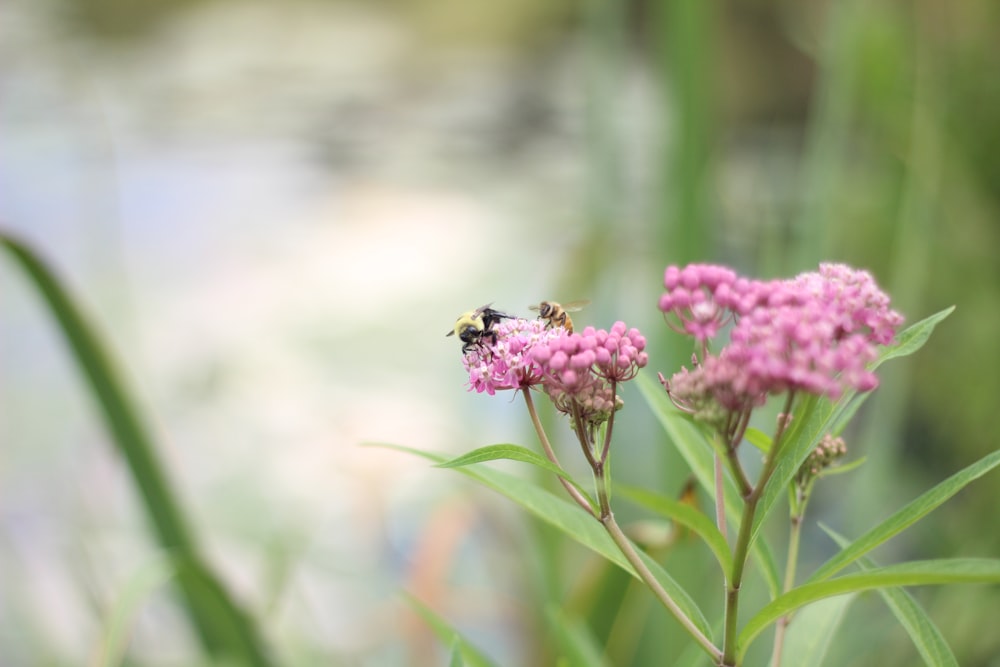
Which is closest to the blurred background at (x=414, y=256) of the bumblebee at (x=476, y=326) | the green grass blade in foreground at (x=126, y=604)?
the green grass blade in foreground at (x=126, y=604)

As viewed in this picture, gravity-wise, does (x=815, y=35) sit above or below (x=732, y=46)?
below

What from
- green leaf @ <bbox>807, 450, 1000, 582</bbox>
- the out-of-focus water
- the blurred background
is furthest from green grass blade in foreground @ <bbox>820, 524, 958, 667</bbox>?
the out-of-focus water

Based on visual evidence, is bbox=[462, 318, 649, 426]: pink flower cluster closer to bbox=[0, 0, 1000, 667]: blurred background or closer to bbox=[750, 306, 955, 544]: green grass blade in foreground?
bbox=[750, 306, 955, 544]: green grass blade in foreground

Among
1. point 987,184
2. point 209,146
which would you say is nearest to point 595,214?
point 987,184

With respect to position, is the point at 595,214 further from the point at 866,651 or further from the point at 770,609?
the point at 770,609

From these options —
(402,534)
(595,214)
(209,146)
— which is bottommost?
(402,534)

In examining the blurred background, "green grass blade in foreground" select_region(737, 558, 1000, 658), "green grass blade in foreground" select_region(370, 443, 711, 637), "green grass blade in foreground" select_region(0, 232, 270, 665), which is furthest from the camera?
the blurred background
